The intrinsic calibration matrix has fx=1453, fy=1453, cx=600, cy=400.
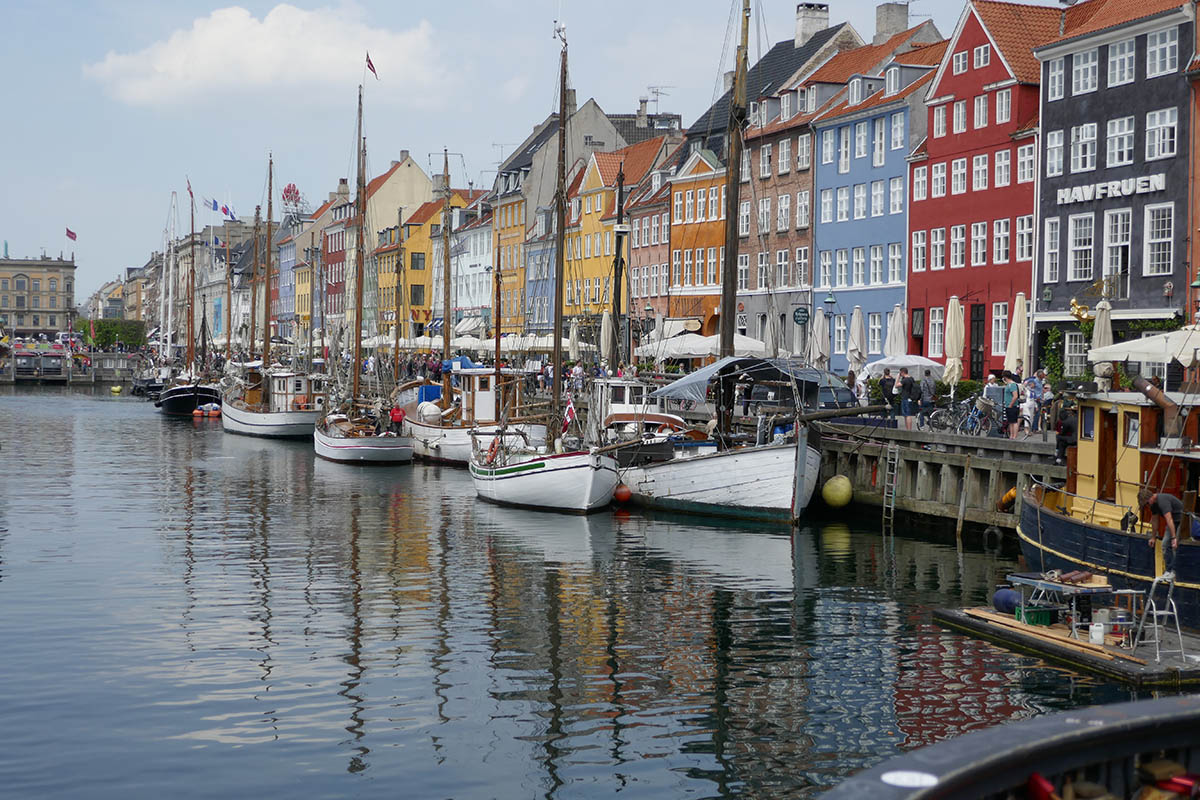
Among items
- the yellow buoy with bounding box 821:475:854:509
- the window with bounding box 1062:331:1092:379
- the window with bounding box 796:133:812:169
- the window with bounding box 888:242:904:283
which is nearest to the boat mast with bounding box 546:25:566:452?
the yellow buoy with bounding box 821:475:854:509

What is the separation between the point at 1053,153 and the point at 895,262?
43.0ft

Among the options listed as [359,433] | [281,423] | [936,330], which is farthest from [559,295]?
[281,423]

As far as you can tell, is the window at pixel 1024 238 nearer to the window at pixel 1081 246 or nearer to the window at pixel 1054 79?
the window at pixel 1081 246

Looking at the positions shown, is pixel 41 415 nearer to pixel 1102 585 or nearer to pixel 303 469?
pixel 303 469

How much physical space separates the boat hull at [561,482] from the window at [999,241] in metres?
24.0

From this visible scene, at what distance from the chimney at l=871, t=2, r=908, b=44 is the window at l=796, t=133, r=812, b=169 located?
21.9ft

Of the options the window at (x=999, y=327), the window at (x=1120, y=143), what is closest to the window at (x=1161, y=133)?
the window at (x=1120, y=143)

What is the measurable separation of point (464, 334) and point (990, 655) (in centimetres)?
6555

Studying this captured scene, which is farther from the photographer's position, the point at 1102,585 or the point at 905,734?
the point at 1102,585

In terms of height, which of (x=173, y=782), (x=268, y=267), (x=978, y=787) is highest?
(x=268, y=267)

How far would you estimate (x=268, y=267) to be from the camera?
86062 millimetres

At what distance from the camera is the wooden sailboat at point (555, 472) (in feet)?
132

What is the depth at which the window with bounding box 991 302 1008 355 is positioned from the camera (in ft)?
187

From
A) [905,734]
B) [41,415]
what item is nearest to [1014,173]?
[905,734]
